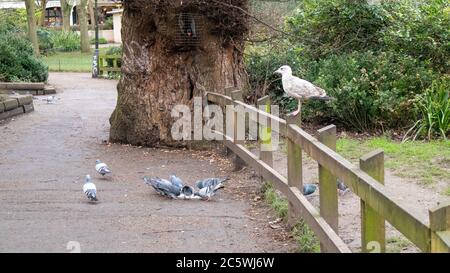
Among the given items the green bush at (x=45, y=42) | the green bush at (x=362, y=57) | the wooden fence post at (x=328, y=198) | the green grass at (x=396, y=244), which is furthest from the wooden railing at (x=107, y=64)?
the wooden fence post at (x=328, y=198)

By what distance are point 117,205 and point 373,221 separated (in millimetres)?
4078

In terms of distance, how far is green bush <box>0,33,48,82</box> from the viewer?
2345 centimetres

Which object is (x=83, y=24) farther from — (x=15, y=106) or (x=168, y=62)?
(x=168, y=62)

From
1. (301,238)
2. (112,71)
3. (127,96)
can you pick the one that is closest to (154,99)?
(127,96)

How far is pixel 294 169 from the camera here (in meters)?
6.53

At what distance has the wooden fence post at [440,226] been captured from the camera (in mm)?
3137

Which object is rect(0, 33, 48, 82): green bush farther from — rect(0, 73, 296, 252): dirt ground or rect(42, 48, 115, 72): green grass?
rect(0, 73, 296, 252): dirt ground

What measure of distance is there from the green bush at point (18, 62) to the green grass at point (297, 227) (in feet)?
56.7

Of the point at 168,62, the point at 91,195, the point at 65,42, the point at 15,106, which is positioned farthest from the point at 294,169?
the point at 65,42

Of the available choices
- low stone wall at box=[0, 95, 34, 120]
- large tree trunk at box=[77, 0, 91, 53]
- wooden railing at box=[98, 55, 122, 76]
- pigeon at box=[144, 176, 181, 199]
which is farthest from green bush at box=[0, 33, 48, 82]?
large tree trunk at box=[77, 0, 91, 53]
